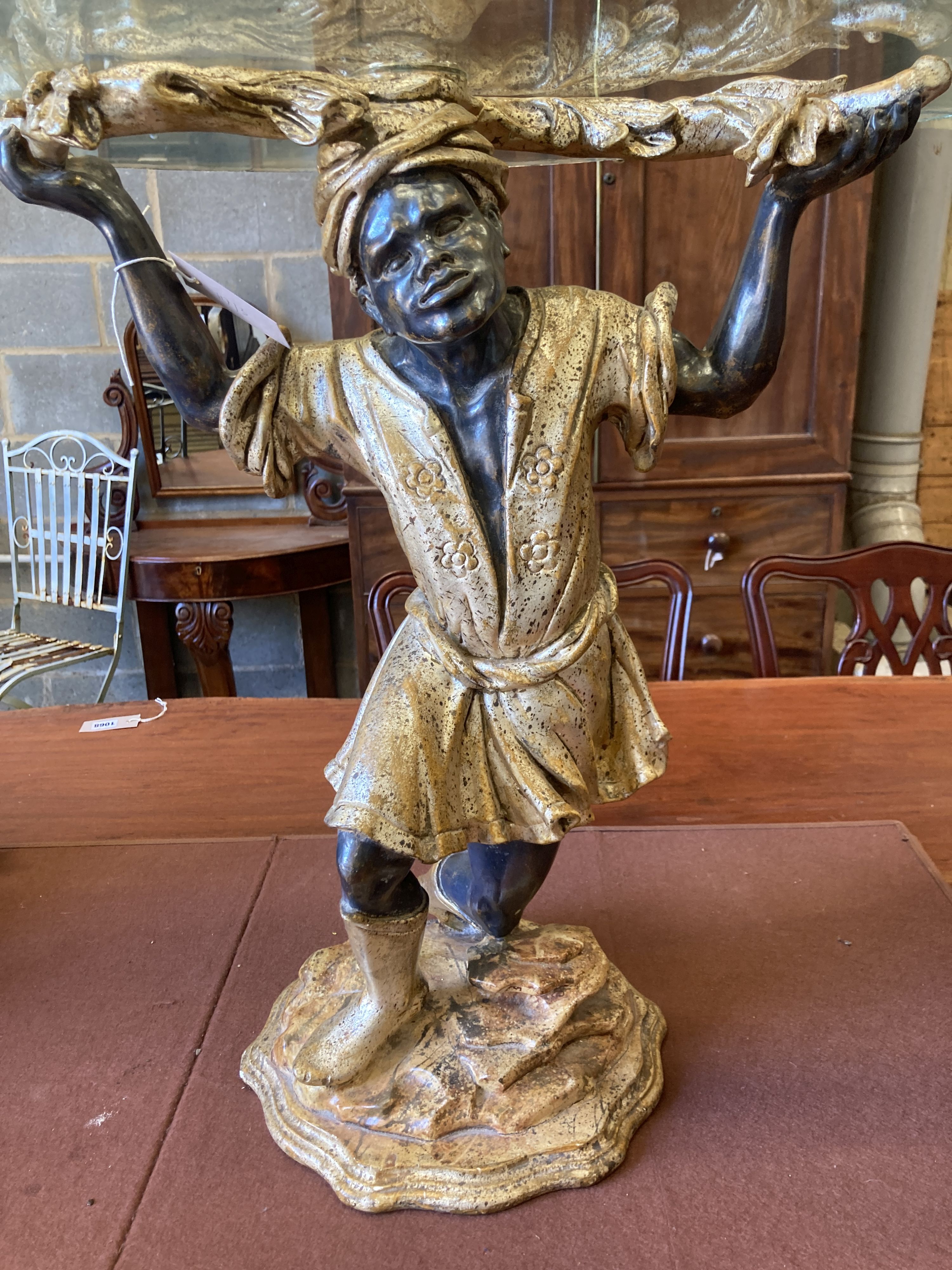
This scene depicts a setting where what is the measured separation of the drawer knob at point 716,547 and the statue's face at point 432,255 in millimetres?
1358

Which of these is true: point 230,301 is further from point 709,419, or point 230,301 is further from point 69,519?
point 69,519

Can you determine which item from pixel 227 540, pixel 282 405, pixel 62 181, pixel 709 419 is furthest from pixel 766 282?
pixel 227 540

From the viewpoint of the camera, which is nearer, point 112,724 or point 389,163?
point 389,163

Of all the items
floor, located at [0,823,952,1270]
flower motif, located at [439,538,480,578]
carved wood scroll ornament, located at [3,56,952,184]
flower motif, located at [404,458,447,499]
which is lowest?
floor, located at [0,823,952,1270]

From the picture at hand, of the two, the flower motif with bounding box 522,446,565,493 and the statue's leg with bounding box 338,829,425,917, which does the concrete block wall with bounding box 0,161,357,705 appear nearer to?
the flower motif with bounding box 522,446,565,493

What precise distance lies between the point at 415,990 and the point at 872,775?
2.06ft

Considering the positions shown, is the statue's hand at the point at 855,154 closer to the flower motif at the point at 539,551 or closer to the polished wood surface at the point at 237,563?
the flower motif at the point at 539,551

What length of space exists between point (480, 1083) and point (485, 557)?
36 cm

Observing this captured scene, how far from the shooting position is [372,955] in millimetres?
681

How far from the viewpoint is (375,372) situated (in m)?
0.66

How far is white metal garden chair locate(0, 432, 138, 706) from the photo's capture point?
2.11 meters

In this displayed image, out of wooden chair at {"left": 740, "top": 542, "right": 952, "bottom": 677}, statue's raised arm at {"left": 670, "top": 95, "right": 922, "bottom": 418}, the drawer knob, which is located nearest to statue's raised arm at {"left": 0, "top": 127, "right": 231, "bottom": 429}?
statue's raised arm at {"left": 670, "top": 95, "right": 922, "bottom": 418}

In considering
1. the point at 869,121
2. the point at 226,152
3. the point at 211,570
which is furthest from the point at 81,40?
the point at 211,570

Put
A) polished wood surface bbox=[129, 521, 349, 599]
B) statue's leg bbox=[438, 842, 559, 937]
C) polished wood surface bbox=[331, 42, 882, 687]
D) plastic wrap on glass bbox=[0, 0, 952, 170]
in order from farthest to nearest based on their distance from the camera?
polished wood surface bbox=[129, 521, 349, 599] → polished wood surface bbox=[331, 42, 882, 687] → statue's leg bbox=[438, 842, 559, 937] → plastic wrap on glass bbox=[0, 0, 952, 170]
